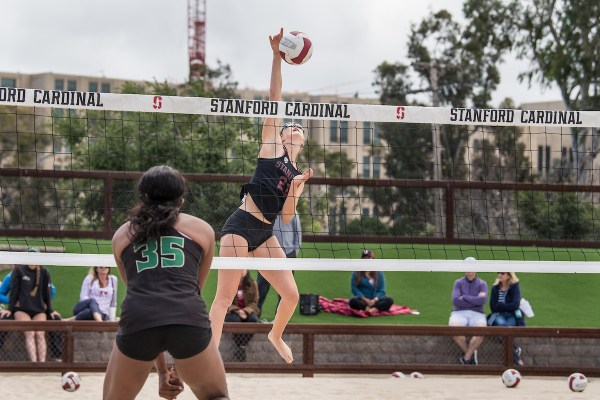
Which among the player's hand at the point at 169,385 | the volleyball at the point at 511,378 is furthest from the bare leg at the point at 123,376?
the volleyball at the point at 511,378

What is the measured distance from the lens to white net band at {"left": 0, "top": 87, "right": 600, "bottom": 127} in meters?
7.14

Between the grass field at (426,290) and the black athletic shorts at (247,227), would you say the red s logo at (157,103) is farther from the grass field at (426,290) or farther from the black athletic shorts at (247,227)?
the grass field at (426,290)

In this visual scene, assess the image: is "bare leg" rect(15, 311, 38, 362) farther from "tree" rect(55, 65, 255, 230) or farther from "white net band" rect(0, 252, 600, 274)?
"white net band" rect(0, 252, 600, 274)

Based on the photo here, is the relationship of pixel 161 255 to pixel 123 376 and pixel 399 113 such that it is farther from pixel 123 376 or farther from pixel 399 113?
pixel 399 113

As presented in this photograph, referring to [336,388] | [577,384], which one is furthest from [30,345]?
[577,384]

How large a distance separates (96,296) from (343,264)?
4.74 meters

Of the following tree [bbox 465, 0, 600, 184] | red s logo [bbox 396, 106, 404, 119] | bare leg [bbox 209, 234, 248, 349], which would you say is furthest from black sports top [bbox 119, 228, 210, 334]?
tree [bbox 465, 0, 600, 184]

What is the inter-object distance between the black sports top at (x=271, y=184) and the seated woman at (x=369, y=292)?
5.55m

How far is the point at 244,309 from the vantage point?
1122 centimetres

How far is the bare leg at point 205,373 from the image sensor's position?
4.30m

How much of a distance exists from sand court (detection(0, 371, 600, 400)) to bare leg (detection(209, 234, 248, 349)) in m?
2.45

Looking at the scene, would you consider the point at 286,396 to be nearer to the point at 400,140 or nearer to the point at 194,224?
the point at 194,224

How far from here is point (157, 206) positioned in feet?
14.5

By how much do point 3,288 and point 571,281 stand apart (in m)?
8.20
